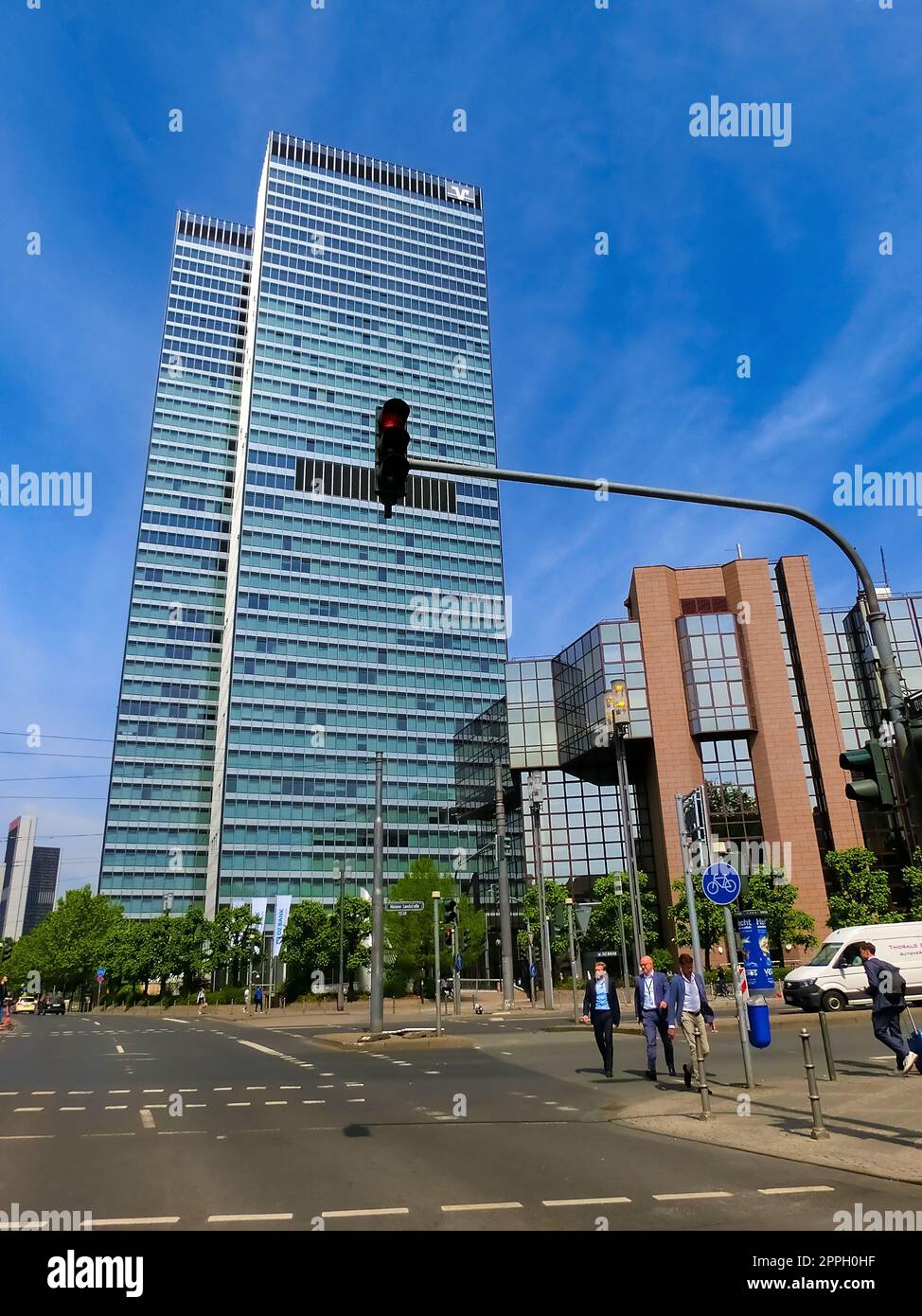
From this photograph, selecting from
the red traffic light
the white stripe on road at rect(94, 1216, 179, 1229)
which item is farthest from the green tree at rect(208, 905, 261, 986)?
the red traffic light

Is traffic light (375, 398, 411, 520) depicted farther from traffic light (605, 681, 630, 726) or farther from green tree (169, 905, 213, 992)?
green tree (169, 905, 213, 992)

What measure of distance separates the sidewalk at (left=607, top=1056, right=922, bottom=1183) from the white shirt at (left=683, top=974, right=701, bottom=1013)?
46.0 inches

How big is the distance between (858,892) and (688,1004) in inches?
1934

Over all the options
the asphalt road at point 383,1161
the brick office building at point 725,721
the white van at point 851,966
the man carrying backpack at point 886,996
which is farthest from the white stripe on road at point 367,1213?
the brick office building at point 725,721

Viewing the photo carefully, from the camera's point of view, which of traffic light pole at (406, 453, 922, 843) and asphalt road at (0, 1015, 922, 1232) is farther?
traffic light pole at (406, 453, 922, 843)

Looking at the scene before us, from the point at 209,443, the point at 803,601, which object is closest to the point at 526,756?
the point at 803,601

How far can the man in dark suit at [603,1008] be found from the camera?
13.9 m

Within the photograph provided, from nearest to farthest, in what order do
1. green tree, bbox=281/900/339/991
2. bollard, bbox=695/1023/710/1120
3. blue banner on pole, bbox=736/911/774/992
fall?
bollard, bbox=695/1023/710/1120 < blue banner on pole, bbox=736/911/774/992 < green tree, bbox=281/900/339/991

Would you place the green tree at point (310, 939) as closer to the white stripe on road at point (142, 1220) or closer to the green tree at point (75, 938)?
the green tree at point (75, 938)

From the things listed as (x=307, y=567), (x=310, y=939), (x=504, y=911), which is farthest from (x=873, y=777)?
(x=307, y=567)

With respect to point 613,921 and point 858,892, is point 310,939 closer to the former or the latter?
point 613,921

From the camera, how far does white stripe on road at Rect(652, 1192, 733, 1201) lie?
21.0ft

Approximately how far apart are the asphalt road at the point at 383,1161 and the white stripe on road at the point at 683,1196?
25mm

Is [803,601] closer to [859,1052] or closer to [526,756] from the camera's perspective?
[526,756]
